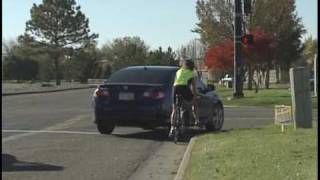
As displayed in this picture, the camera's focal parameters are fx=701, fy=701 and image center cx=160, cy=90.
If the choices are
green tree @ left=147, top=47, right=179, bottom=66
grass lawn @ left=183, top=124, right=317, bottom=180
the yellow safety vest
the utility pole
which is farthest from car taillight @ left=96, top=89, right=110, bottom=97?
green tree @ left=147, top=47, right=179, bottom=66

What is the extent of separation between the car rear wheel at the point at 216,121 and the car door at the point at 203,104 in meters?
0.20

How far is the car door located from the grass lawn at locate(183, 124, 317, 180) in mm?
1805

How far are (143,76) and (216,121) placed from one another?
2.07m

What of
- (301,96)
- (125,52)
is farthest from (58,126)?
(125,52)

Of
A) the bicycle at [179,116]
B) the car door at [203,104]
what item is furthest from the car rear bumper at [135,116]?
the car door at [203,104]

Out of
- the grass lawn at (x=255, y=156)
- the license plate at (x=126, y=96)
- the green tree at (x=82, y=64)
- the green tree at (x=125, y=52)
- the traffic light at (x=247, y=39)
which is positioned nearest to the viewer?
the grass lawn at (x=255, y=156)

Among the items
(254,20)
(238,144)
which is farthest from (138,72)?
(254,20)

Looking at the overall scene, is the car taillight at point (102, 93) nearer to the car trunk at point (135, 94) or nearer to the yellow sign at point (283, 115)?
the car trunk at point (135, 94)

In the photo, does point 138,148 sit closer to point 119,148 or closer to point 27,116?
point 119,148

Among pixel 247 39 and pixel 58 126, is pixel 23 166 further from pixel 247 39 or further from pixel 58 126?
pixel 247 39

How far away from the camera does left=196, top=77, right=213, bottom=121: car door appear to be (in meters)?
15.0

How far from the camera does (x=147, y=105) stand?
14.3 meters

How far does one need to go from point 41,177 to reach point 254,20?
4837 centimetres

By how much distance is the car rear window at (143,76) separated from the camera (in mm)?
14671
